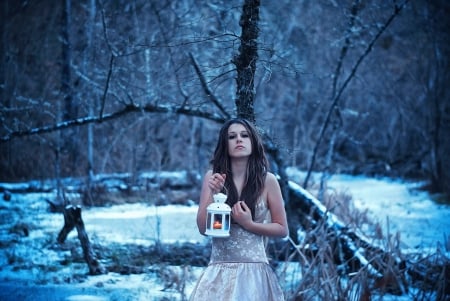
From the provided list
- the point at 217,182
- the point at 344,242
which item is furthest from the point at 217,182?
the point at 344,242

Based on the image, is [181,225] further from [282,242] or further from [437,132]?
[437,132]

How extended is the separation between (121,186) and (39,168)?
225 cm

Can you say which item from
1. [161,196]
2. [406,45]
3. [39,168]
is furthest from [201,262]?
[406,45]

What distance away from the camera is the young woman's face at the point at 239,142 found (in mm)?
2455

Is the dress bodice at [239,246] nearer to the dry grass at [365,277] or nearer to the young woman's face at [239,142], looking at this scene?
the young woman's face at [239,142]

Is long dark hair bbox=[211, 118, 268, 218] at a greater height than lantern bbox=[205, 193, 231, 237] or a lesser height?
greater

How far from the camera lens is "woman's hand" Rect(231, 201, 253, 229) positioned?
231cm

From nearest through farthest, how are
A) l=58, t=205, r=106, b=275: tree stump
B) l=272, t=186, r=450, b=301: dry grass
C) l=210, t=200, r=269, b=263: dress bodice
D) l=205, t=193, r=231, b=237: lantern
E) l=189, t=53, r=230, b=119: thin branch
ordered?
l=205, t=193, r=231, b=237: lantern, l=210, t=200, r=269, b=263: dress bodice, l=272, t=186, r=450, b=301: dry grass, l=189, t=53, r=230, b=119: thin branch, l=58, t=205, r=106, b=275: tree stump

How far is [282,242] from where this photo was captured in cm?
563

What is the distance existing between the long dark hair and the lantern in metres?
0.17

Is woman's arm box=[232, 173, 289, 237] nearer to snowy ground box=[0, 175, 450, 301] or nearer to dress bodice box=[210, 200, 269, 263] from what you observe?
dress bodice box=[210, 200, 269, 263]

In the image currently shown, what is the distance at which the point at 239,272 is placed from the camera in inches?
93.9

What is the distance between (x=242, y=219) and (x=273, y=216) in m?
0.21

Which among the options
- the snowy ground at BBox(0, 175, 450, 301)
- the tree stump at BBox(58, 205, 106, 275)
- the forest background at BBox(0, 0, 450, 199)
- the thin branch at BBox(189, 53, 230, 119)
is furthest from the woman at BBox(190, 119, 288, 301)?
the forest background at BBox(0, 0, 450, 199)
